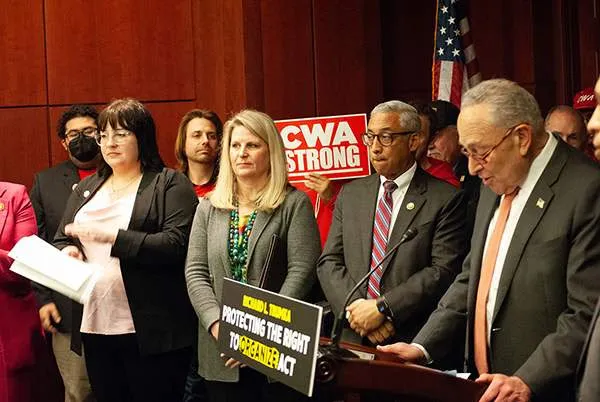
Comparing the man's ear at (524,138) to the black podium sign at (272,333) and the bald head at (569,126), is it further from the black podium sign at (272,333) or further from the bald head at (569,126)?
the bald head at (569,126)

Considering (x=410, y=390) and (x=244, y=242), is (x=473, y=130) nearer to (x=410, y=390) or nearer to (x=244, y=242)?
(x=410, y=390)

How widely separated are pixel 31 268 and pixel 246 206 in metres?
0.82

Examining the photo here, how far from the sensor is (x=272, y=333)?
2.49 m

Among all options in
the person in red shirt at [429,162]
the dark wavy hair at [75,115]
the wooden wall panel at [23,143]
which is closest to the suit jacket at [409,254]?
the person in red shirt at [429,162]

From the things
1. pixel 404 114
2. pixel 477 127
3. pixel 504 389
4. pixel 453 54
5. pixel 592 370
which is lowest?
pixel 504 389

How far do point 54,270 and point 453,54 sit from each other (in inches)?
130

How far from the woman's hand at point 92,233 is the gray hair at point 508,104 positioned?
1638mm

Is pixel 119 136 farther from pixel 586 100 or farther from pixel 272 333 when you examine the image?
pixel 586 100

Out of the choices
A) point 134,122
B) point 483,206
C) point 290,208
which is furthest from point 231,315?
point 134,122

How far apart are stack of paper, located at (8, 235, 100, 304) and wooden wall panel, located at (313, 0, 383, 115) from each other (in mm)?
2873

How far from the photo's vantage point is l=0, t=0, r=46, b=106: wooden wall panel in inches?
238

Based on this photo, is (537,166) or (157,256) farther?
(157,256)

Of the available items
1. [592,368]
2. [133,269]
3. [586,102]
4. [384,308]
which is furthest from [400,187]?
[586,102]

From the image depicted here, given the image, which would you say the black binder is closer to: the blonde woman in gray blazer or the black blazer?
the blonde woman in gray blazer
